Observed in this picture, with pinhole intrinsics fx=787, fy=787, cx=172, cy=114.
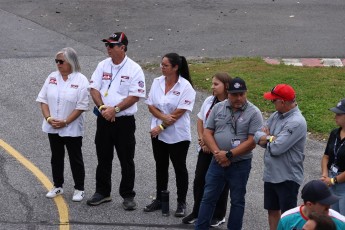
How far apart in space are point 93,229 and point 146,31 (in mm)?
10637

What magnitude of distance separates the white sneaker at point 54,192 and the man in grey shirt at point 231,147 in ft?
7.12

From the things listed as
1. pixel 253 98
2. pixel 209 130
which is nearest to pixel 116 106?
pixel 209 130

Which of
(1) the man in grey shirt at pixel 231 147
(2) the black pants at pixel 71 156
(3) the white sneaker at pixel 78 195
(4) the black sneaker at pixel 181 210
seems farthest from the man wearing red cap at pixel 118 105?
(1) the man in grey shirt at pixel 231 147

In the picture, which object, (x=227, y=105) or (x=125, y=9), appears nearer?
(x=227, y=105)

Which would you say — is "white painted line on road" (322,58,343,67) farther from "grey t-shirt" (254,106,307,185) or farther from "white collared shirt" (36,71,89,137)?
"grey t-shirt" (254,106,307,185)

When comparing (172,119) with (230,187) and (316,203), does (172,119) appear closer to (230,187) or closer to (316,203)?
(230,187)

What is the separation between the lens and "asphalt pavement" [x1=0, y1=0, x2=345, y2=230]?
9719 millimetres

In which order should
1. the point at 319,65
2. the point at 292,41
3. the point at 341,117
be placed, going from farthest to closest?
1. the point at 292,41
2. the point at 319,65
3. the point at 341,117

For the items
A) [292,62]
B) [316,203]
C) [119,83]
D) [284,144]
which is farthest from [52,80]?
[292,62]

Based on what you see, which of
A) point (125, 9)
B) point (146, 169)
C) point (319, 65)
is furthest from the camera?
point (125, 9)

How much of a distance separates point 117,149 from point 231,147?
1.82 m

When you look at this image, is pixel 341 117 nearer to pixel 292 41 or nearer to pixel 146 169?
pixel 146 169

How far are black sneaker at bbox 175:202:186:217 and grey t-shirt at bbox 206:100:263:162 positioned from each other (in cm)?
127

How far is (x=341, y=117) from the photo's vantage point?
→ 812 cm
